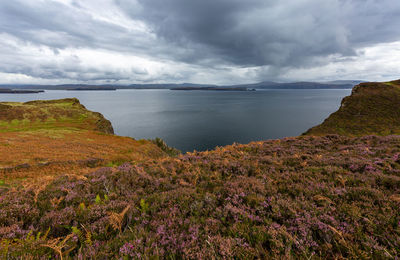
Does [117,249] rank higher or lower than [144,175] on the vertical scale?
higher

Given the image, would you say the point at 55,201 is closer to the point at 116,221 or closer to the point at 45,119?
the point at 116,221

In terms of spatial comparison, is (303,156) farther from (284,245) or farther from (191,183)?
(284,245)

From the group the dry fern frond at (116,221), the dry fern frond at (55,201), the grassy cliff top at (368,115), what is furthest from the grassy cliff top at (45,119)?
the grassy cliff top at (368,115)

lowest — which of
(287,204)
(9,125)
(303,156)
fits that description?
(9,125)

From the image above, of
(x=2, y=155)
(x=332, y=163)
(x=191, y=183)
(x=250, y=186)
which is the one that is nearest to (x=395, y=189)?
(x=332, y=163)

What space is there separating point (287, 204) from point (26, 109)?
238ft

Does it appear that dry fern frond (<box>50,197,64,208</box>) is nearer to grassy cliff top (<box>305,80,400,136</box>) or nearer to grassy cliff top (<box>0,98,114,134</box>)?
grassy cliff top (<box>0,98,114,134</box>)

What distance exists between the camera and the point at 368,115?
48906 mm

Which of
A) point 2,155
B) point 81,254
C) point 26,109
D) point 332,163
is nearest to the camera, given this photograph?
point 81,254

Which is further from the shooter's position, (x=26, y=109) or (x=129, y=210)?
(x=26, y=109)

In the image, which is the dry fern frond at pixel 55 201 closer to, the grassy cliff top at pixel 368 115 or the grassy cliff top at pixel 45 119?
the grassy cliff top at pixel 45 119

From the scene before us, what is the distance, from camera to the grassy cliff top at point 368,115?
41.7m

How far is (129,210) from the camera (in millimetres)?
4711

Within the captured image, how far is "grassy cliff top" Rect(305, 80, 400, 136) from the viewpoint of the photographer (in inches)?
1642
